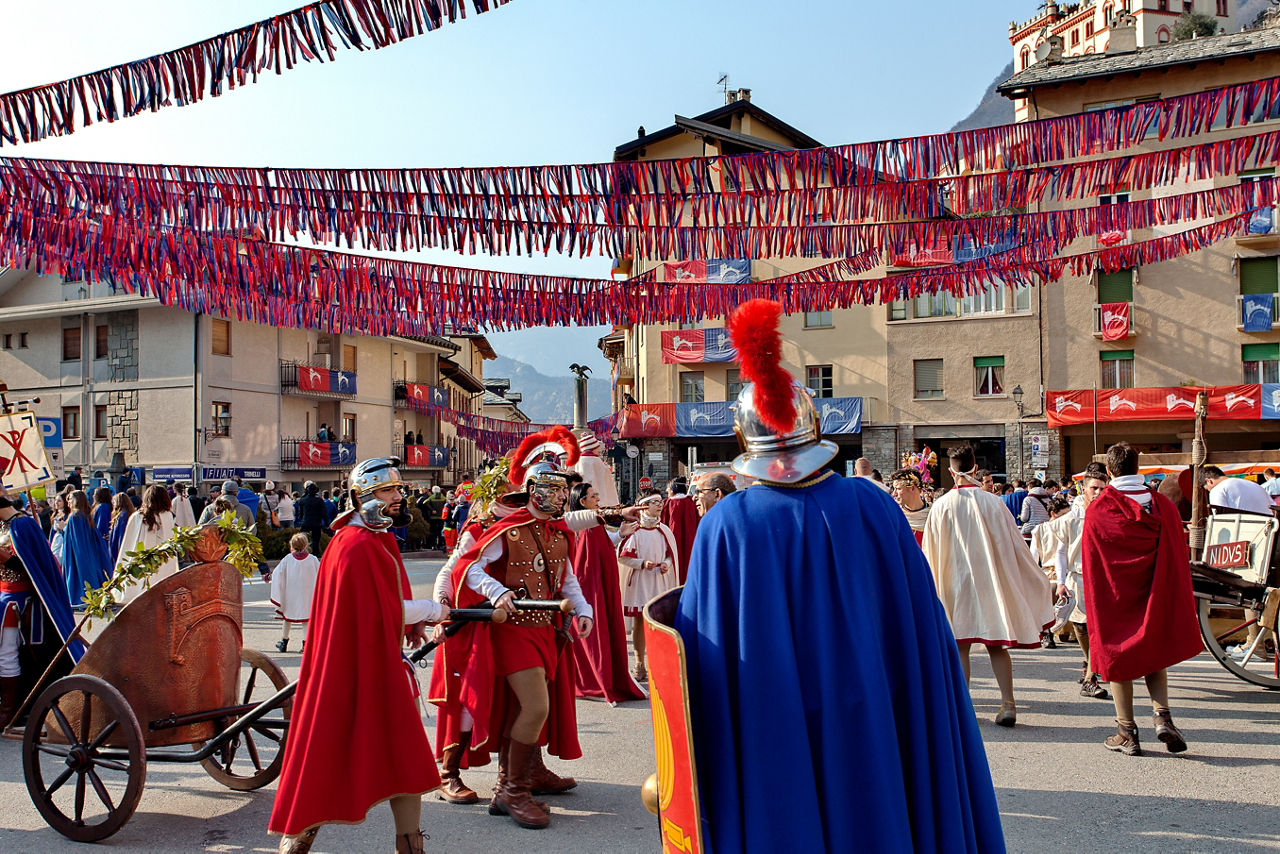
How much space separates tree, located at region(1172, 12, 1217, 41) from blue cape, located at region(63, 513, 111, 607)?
224ft

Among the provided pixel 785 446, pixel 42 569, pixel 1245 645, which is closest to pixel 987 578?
pixel 1245 645

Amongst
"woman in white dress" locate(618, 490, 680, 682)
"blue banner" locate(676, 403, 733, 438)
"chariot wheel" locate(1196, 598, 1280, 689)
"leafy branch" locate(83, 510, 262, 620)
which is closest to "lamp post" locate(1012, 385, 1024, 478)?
"blue banner" locate(676, 403, 733, 438)

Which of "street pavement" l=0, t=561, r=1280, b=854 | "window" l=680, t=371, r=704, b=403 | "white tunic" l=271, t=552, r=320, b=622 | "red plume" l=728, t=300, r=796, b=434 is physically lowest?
"street pavement" l=0, t=561, r=1280, b=854

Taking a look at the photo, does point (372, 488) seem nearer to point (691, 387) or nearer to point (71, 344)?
point (691, 387)

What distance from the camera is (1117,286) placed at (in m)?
35.3

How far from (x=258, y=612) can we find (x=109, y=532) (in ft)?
7.44

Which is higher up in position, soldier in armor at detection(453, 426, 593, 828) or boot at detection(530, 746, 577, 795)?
soldier in armor at detection(453, 426, 593, 828)

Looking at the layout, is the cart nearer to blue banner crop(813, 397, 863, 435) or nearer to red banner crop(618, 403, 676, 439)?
blue banner crop(813, 397, 863, 435)

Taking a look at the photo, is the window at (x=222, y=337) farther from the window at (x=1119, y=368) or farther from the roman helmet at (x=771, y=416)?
the roman helmet at (x=771, y=416)

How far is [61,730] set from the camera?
5.40 meters

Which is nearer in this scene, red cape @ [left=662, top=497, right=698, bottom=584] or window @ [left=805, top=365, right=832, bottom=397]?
red cape @ [left=662, top=497, right=698, bottom=584]

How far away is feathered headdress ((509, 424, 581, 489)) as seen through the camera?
6.01 meters

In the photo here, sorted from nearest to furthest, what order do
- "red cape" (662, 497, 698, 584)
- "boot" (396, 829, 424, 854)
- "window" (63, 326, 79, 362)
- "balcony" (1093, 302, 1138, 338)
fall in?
1. "boot" (396, 829, 424, 854)
2. "red cape" (662, 497, 698, 584)
3. "balcony" (1093, 302, 1138, 338)
4. "window" (63, 326, 79, 362)

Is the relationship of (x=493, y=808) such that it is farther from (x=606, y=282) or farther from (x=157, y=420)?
(x=157, y=420)
